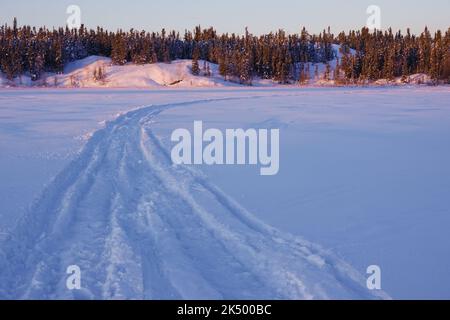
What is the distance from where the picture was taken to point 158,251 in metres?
4.61

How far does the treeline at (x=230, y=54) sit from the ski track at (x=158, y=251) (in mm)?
55102

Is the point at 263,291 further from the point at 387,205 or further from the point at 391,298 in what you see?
the point at 387,205

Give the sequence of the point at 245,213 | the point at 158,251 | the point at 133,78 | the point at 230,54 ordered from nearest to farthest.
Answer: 1. the point at 158,251
2. the point at 245,213
3. the point at 133,78
4. the point at 230,54

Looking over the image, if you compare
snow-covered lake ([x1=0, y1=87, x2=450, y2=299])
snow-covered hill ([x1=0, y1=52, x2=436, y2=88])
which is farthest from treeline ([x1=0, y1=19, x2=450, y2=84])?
snow-covered lake ([x1=0, y1=87, x2=450, y2=299])

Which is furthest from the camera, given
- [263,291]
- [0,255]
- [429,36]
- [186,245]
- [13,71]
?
[429,36]

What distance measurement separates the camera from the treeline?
200ft

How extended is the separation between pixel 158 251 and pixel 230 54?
6294cm

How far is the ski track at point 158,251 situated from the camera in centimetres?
386

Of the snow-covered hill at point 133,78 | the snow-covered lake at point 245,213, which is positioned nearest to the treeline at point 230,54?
the snow-covered hill at point 133,78

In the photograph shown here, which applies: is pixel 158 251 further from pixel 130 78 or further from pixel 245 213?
pixel 130 78

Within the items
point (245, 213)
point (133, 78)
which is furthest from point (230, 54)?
point (245, 213)
